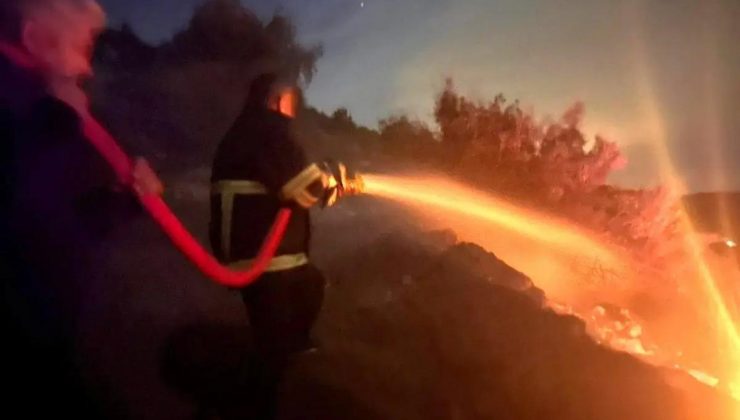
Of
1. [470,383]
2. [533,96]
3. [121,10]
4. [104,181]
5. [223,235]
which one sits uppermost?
[121,10]

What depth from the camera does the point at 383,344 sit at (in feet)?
6.05

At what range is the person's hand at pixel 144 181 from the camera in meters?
1.73

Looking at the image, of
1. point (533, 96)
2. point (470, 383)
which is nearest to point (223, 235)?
point (470, 383)

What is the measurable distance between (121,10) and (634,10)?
3.90 feet

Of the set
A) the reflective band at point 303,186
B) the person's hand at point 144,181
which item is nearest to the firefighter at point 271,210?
the reflective band at point 303,186

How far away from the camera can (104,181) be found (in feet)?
5.76

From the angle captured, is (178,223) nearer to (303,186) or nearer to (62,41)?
(303,186)

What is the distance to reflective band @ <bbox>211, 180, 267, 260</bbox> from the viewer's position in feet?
5.72

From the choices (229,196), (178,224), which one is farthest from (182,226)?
(229,196)

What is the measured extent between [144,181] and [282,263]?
0.32 meters

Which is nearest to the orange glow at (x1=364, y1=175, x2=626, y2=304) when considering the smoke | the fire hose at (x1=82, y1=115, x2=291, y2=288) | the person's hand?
the fire hose at (x1=82, y1=115, x2=291, y2=288)

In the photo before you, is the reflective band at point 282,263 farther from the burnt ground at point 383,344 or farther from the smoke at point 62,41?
the smoke at point 62,41

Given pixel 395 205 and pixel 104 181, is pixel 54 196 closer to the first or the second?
pixel 104 181

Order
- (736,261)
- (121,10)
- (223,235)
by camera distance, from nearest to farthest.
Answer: (223,235)
(121,10)
(736,261)
